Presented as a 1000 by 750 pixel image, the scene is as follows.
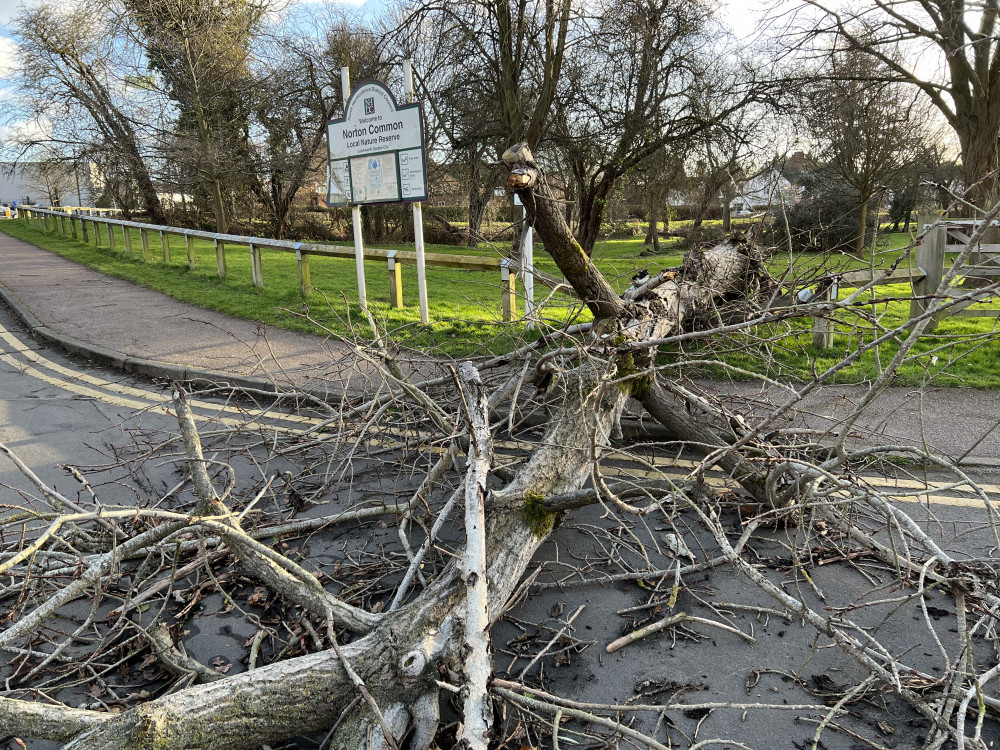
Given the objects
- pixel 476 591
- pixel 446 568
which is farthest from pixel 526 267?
pixel 476 591

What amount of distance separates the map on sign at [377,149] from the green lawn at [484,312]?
1.38 metres

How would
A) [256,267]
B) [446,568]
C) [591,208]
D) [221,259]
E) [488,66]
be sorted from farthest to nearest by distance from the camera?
[591,208], [488,66], [221,259], [256,267], [446,568]

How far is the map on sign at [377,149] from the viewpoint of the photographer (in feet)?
28.0

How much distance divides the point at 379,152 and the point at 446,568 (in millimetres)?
7154

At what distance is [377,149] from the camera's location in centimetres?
882

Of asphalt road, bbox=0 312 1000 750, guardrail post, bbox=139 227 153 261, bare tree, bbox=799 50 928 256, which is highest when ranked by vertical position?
bare tree, bbox=799 50 928 256

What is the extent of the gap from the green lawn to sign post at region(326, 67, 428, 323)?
3.15ft

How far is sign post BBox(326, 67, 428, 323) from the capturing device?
28.0ft

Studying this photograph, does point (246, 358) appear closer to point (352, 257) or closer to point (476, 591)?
point (352, 257)

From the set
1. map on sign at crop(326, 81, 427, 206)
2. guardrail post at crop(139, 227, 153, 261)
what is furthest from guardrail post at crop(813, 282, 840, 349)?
guardrail post at crop(139, 227, 153, 261)

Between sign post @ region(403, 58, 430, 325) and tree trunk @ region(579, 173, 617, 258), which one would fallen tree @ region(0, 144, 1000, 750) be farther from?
tree trunk @ region(579, 173, 617, 258)

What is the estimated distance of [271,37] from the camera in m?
22.1

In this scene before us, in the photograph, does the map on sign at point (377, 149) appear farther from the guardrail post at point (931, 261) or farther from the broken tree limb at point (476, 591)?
the broken tree limb at point (476, 591)

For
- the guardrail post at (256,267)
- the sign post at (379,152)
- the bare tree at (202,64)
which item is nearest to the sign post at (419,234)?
the sign post at (379,152)
